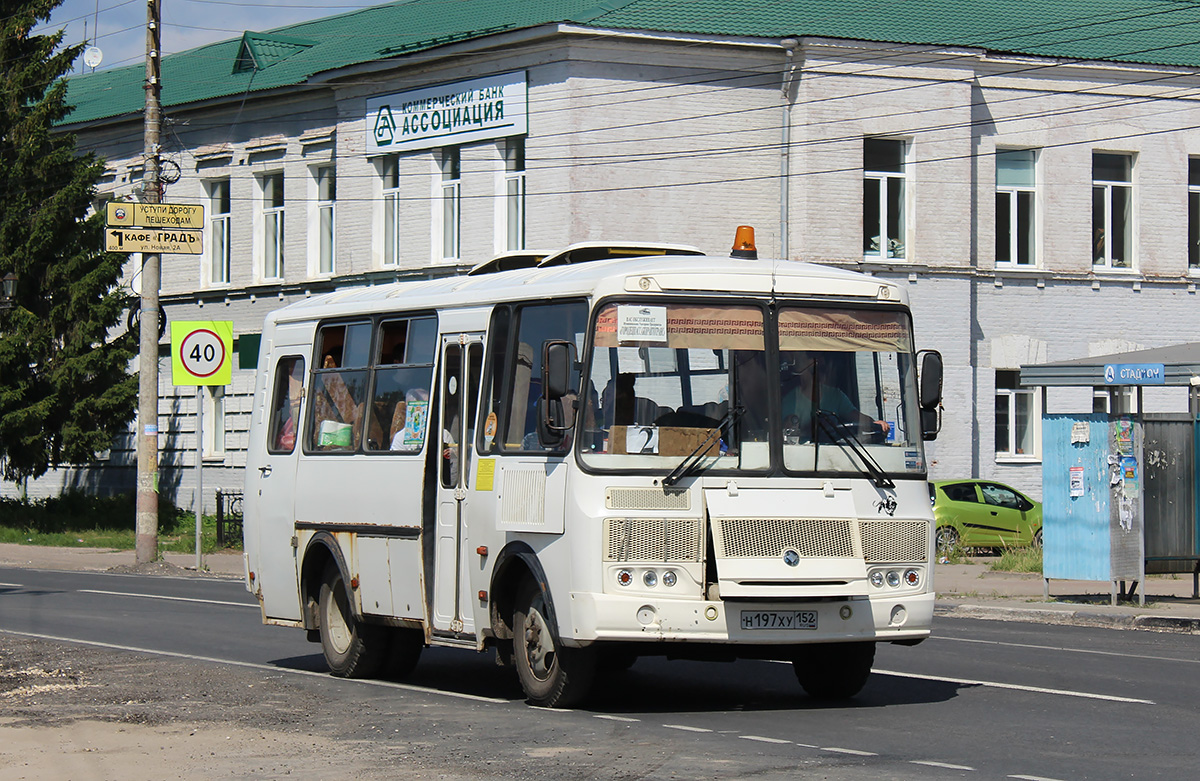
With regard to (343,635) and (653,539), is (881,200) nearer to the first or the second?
(343,635)

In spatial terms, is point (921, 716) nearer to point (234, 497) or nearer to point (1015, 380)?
point (1015, 380)

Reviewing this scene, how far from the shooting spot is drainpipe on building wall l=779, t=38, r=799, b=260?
1350 inches

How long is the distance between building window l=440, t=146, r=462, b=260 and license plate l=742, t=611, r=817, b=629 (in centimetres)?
2532

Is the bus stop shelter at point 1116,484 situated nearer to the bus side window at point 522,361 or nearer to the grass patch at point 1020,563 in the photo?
the grass patch at point 1020,563

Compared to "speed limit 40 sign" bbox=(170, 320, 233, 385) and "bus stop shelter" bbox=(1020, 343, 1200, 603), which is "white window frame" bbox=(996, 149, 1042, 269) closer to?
"bus stop shelter" bbox=(1020, 343, 1200, 603)

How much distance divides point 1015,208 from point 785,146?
17.4 ft

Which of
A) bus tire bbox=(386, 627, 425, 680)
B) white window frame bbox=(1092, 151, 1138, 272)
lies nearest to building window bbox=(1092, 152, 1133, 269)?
white window frame bbox=(1092, 151, 1138, 272)

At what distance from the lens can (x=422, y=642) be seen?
1423cm

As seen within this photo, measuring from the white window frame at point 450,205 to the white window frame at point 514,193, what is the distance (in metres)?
1.32

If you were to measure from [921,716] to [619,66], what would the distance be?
937 inches

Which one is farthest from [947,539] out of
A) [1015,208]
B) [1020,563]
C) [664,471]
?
[664,471]

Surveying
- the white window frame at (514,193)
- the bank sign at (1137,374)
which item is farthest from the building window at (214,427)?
the bank sign at (1137,374)

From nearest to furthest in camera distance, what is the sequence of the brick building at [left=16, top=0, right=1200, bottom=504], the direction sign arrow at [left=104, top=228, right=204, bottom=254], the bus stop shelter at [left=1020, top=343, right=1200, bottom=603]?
the bus stop shelter at [left=1020, top=343, right=1200, bottom=603] → the direction sign arrow at [left=104, top=228, right=204, bottom=254] → the brick building at [left=16, top=0, right=1200, bottom=504]

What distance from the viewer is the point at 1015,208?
119 ft
